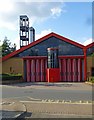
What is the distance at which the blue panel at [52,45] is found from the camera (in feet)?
131

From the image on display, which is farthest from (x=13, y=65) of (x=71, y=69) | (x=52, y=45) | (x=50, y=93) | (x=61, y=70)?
(x=50, y=93)

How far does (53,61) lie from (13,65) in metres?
5.75

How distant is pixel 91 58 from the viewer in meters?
39.3

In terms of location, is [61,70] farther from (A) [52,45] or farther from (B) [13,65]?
(B) [13,65]

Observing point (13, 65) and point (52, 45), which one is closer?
point (52, 45)

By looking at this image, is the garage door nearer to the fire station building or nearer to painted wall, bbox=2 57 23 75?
the fire station building

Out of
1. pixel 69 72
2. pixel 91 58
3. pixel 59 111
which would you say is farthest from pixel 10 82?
pixel 59 111

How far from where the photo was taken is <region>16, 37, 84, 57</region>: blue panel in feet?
131

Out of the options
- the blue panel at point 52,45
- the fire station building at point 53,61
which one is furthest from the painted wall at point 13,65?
the blue panel at point 52,45

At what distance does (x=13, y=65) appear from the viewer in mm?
41531

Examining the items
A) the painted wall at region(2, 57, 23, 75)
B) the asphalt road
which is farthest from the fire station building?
the asphalt road

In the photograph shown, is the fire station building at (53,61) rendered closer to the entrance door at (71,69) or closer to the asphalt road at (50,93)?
the entrance door at (71,69)

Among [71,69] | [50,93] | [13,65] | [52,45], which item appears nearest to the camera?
[50,93]

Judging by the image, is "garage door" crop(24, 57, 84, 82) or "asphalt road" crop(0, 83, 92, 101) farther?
"garage door" crop(24, 57, 84, 82)
